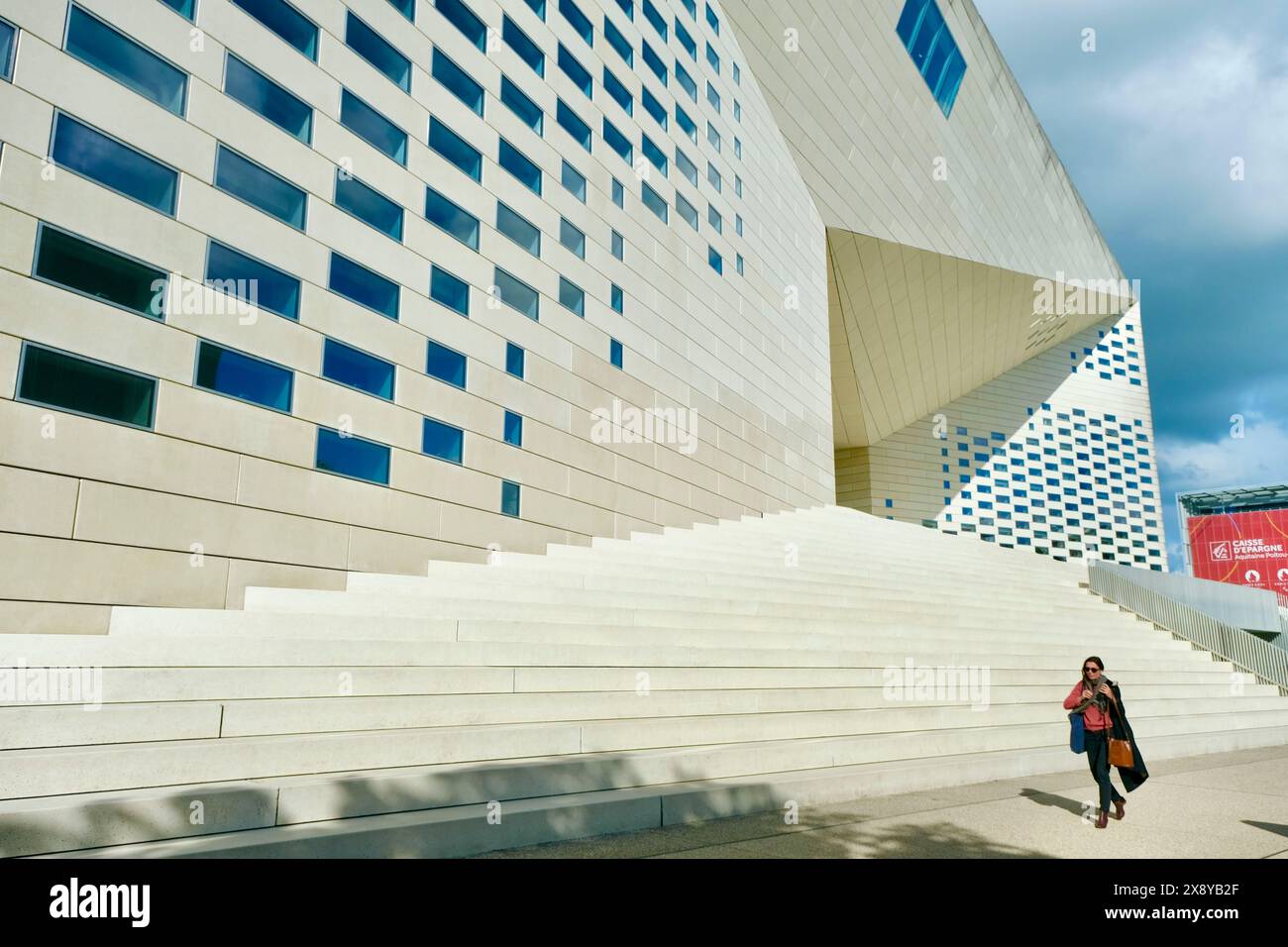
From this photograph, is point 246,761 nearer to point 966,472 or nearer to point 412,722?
point 412,722

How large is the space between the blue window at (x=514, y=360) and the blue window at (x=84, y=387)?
5700mm

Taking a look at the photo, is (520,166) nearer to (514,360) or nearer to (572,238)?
(572,238)

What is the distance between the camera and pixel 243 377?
905cm

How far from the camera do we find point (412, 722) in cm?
652

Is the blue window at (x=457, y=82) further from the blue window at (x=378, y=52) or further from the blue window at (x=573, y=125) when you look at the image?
the blue window at (x=573, y=125)

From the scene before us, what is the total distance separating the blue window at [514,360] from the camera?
13.1 metres

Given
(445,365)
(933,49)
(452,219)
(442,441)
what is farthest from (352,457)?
(933,49)

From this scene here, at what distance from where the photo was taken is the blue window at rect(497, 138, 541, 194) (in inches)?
540

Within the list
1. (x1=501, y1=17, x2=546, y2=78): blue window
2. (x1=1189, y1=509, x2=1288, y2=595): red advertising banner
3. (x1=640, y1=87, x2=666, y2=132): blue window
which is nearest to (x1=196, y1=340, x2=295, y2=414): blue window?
(x1=501, y1=17, x2=546, y2=78): blue window

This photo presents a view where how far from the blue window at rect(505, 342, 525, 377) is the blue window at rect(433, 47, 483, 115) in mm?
3865

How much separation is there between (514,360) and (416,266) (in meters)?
2.28

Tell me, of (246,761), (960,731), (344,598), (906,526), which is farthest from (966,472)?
(246,761)

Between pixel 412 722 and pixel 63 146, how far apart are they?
6447 millimetres

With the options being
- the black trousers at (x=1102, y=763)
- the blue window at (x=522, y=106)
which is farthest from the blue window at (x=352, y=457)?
the black trousers at (x=1102, y=763)
